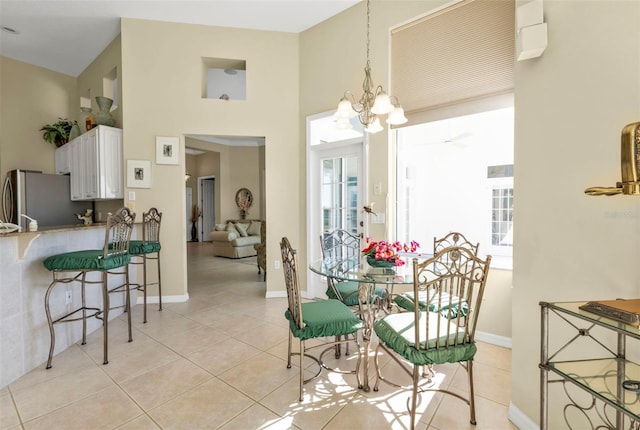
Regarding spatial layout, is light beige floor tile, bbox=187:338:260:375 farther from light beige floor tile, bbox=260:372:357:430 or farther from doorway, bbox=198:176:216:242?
doorway, bbox=198:176:216:242

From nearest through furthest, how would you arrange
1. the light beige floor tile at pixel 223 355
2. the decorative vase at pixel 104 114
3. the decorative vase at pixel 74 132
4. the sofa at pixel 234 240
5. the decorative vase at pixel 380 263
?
the decorative vase at pixel 380 263, the light beige floor tile at pixel 223 355, the decorative vase at pixel 104 114, the decorative vase at pixel 74 132, the sofa at pixel 234 240

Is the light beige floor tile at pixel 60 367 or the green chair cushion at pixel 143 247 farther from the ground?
the green chair cushion at pixel 143 247

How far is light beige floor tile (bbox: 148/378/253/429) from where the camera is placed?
1680 mm

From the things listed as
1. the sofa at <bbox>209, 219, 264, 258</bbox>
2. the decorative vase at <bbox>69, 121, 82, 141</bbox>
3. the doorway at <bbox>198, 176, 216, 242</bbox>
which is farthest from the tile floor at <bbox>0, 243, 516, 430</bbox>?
the doorway at <bbox>198, 176, 216, 242</bbox>

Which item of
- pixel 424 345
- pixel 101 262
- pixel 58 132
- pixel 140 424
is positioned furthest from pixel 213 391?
pixel 58 132

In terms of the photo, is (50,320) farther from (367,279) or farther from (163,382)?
(367,279)

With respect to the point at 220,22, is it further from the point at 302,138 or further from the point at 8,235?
the point at 8,235

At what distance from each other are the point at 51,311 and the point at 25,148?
3923 mm

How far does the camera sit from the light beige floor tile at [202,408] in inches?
66.1

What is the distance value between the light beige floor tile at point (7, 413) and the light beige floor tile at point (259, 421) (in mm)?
1209

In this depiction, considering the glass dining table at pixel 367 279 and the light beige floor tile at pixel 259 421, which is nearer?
the light beige floor tile at pixel 259 421

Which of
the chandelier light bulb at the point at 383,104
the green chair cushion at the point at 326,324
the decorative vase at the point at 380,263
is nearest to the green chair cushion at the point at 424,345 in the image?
the green chair cushion at the point at 326,324

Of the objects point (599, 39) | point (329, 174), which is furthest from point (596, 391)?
point (329, 174)

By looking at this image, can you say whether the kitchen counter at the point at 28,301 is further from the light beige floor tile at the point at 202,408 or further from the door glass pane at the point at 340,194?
the door glass pane at the point at 340,194
